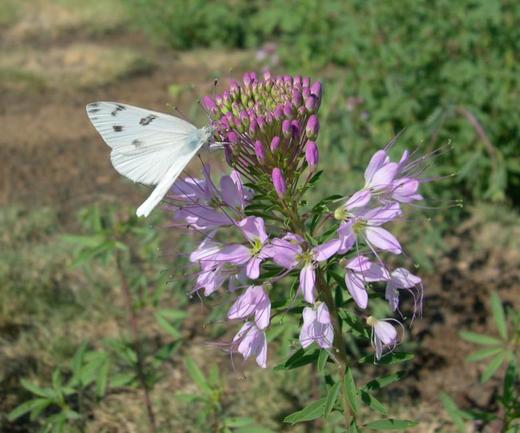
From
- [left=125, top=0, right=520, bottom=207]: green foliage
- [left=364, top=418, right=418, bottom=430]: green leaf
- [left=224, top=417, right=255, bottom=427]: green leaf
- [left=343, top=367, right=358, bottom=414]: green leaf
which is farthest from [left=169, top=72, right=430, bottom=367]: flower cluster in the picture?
[left=125, top=0, right=520, bottom=207]: green foliage

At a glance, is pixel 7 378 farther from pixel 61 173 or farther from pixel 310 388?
pixel 61 173

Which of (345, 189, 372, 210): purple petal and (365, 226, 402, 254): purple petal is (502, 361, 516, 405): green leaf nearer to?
(365, 226, 402, 254): purple petal

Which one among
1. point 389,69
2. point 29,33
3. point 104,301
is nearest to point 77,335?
point 104,301

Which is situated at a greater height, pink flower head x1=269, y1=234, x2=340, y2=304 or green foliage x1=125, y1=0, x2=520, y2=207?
pink flower head x1=269, y1=234, x2=340, y2=304

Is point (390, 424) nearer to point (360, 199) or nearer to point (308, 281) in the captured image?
point (308, 281)

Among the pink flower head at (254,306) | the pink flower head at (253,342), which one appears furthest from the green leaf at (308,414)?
the pink flower head at (254,306)

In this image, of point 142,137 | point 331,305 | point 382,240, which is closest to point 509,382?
point 331,305
